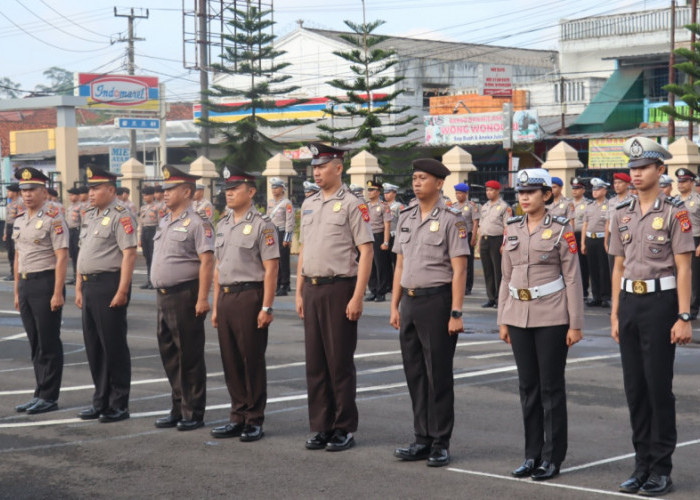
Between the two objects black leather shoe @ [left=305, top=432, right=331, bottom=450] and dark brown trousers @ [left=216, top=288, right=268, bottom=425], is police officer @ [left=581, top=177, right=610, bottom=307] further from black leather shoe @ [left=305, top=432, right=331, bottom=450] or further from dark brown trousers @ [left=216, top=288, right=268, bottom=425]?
black leather shoe @ [left=305, top=432, right=331, bottom=450]

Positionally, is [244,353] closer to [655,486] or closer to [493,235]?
[655,486]

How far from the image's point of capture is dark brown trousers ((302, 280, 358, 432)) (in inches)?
305

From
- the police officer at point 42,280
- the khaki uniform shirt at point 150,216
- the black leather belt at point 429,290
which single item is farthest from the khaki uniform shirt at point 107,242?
the khaki uniform shirt at point 150,216

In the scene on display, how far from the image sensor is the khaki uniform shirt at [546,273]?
6746 mm

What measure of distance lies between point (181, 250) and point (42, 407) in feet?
6.96

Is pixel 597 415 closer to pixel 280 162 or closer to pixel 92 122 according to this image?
pixel 280 162

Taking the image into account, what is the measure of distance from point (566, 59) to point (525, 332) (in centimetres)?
4468

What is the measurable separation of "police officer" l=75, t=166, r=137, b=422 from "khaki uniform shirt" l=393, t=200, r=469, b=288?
274cm

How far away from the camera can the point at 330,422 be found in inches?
307

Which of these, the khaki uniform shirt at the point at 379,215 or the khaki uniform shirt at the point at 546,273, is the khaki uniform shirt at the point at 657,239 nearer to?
the khaki uniform shirt at the point at 546,273

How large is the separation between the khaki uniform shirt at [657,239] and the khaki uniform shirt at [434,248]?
119 cm

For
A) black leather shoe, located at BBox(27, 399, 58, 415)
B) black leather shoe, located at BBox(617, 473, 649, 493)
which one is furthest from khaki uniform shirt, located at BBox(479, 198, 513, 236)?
black leather shoe, located at BBox(617, 473, 649, 493)

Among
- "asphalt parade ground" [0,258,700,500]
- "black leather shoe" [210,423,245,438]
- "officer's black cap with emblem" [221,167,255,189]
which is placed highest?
"officer's black cap with emblem" [221,167,255,189]

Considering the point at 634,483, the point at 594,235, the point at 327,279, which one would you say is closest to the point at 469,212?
the point at 594,235
